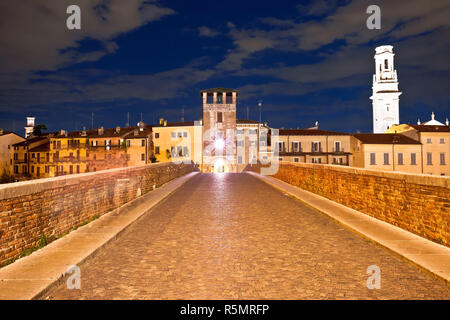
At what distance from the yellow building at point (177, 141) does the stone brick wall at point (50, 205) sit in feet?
194

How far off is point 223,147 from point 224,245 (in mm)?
57129

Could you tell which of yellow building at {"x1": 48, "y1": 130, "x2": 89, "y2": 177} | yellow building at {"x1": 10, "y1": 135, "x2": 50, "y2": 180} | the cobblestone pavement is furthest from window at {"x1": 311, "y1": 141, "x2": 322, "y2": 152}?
yellow building at {"x1": 10, "y1": 135, "x2": 50, "y2": 180}

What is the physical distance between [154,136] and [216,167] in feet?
56.7

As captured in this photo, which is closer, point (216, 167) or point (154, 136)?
point (216, 167)

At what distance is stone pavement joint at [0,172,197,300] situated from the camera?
442 centimetres

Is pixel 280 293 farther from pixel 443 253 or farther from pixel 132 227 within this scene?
pixel 132 227

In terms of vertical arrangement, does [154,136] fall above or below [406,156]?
above

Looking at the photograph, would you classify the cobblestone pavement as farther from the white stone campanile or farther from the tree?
the tree

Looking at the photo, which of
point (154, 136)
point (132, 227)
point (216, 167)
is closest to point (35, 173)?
point (154, 136)

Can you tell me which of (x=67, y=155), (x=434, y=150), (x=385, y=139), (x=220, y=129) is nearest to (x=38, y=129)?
(x=67, y=155)

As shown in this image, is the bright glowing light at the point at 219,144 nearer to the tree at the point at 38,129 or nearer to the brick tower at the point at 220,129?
the brick tower at the point at 220,129

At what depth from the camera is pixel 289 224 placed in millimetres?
8961

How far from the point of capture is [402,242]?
6.76m
